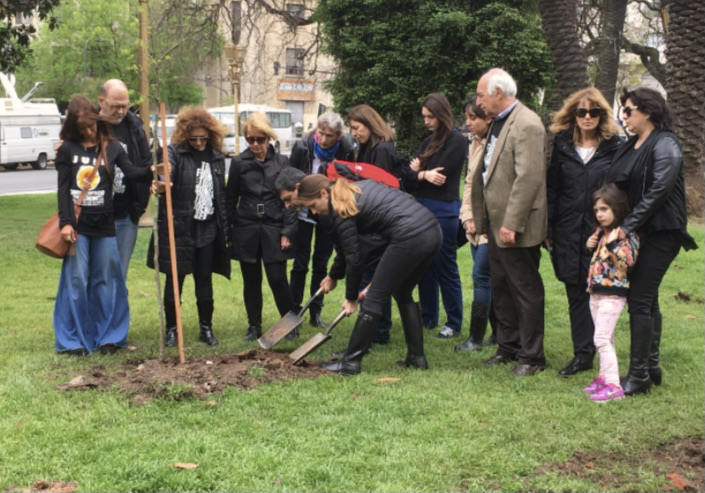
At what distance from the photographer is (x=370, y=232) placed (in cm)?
630

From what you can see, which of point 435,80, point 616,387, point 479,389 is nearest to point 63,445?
point 479,389

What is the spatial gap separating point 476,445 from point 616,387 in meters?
1.43

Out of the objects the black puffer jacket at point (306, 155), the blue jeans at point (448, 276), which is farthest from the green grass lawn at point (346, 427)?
the black puffer jacket at point (306, 155)

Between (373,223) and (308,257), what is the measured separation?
2.07 metres

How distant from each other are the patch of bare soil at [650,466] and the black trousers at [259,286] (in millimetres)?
3567

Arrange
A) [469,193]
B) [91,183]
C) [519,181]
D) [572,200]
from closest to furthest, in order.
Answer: [519,181]
[572,200]
[91,183]
[469,193]

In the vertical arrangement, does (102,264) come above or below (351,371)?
above

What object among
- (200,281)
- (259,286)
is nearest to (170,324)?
(200,281)

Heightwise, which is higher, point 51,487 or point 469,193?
point 469,193

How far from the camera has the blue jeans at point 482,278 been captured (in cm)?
724

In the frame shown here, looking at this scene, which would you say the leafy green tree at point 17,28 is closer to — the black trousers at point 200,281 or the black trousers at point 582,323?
the black trousers at point 200,281

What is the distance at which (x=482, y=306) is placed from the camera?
23.7 ft

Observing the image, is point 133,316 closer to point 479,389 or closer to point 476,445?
point 479,389

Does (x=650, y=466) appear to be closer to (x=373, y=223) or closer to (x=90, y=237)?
(x=373, y=223)
